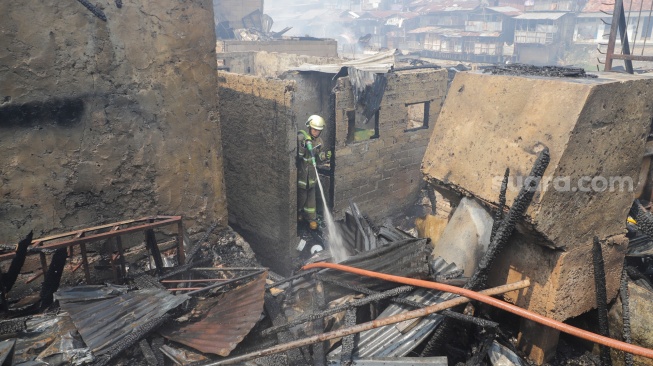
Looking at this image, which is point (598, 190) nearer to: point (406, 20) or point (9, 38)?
point (9, 38)

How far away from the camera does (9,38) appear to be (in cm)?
372

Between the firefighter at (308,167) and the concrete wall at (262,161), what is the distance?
0.55ft

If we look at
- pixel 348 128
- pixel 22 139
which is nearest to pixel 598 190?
pixel 22 139

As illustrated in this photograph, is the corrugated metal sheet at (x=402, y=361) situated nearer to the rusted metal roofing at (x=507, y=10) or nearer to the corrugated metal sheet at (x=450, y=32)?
the corrugated metal sheet at (x=450, y=32)

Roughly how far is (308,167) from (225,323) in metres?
4.77

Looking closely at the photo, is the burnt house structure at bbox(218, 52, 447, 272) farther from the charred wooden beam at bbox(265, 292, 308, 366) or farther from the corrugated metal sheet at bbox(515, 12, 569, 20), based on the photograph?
the corrugated metal sheet at bbox(515, 12, 569, 20)

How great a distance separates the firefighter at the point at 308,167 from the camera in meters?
7.94

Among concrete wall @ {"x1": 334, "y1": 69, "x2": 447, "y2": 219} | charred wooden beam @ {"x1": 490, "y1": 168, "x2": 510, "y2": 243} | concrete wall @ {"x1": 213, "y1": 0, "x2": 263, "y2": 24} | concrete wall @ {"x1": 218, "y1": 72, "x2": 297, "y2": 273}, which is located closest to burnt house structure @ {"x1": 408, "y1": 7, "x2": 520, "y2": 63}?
concrete wall @ {"x1": 213, "y1": 0, "x2": 263, "y2": 24}

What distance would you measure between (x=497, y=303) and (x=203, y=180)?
368cm

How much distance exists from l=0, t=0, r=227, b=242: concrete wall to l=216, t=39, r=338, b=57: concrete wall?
51.7 feet

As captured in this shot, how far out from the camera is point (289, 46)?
65.7 feet

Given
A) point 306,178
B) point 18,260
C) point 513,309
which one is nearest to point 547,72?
point 513,309

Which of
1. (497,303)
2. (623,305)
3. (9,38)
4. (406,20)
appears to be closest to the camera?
(497,303)

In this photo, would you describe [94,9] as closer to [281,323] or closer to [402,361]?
[281,323]
